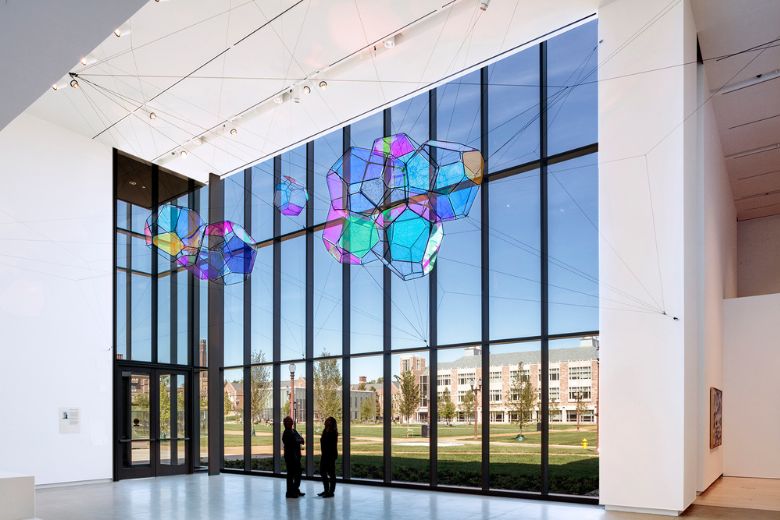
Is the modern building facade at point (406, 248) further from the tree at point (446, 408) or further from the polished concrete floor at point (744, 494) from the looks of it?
the polished concrete floor at point (744, 494)

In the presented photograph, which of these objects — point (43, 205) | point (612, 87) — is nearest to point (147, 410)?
point (43, 205)

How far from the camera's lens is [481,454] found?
1201 cm

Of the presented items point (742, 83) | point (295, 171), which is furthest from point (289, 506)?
point (742, 83)

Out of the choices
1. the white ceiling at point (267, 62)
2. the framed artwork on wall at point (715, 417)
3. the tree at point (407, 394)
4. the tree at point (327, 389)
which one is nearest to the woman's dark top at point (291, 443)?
the tree at point (407, 394)

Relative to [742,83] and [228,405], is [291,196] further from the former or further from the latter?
[228,405]

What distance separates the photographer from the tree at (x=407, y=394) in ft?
43.4

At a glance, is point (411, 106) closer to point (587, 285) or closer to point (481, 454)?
point (587, 285)

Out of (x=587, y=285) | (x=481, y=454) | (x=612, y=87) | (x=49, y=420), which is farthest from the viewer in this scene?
(x=49, y=420)

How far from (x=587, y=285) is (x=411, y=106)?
5.17 m

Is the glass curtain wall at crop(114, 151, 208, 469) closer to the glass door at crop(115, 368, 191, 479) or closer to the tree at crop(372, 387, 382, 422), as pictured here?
the glass door at crop(115, 368, 191, 479)

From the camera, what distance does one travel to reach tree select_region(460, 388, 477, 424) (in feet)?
40.2

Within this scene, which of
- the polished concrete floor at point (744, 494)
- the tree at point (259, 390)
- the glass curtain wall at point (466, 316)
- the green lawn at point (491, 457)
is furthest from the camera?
the tree at point (259, 390)

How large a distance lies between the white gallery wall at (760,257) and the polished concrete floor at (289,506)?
10.2 m

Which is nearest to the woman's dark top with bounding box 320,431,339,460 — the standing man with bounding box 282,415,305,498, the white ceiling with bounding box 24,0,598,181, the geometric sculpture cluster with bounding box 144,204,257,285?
the standing man with bounding box 282,415,305,498
